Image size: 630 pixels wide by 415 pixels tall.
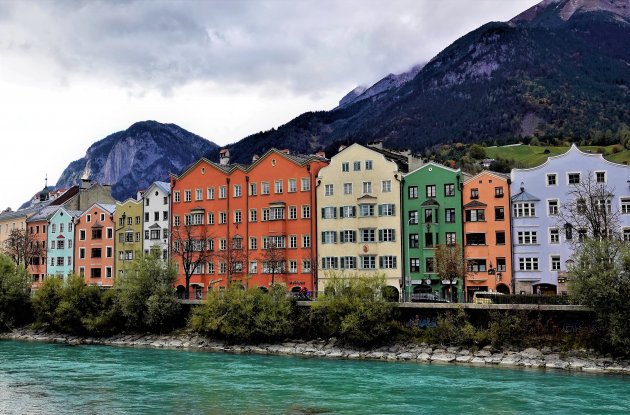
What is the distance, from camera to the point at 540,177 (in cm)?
6456

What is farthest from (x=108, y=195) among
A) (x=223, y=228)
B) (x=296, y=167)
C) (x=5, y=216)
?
(x=296, y=167)

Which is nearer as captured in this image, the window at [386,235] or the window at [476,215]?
the window at [476,215]

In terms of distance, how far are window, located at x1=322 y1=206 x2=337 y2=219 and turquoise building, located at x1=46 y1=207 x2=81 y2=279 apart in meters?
41.9

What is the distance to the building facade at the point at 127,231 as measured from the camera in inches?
3524

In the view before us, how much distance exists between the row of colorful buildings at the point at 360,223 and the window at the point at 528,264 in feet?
0.32

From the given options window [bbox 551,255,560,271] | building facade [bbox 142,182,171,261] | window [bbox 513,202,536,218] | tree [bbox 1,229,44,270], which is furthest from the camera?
tree [bbox 1,229,44,270]

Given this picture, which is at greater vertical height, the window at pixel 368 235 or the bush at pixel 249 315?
the window at pixel 368 235

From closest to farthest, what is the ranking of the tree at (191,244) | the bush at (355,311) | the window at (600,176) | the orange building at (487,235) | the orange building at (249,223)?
the bush at (355,311) → the window at (600,176) → the orange building at (487,235) → the orange building at (249,223) → the tree at (191,244)

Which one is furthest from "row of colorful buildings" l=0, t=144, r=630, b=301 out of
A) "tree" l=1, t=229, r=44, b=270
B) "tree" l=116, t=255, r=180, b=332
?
"tree" l=1, t=229, r=44, b=270

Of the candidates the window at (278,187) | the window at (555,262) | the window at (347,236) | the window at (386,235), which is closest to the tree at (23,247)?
the window at (278,187)

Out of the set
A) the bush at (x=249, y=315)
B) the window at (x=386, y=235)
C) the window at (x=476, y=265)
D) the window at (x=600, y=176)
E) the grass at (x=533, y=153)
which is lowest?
the bush at (x=249, y=315)

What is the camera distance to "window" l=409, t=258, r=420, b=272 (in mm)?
68812

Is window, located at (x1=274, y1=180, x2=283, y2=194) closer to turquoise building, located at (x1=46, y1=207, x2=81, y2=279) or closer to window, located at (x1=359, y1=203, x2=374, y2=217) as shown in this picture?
window, located at (x1=359, y1=203, x2=374, y2=217)

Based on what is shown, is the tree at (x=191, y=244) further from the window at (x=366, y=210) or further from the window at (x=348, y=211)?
the window at (x=366, y=210)
